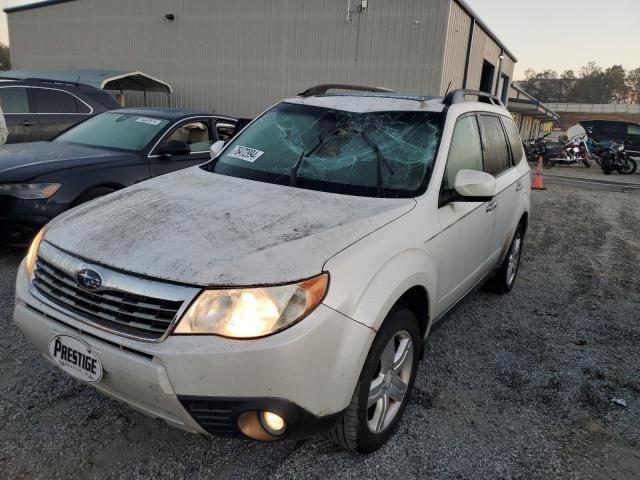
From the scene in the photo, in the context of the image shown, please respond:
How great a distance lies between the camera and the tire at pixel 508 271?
435 centimetres

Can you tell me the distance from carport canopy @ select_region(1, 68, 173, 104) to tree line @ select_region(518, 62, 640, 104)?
112632 millimetres

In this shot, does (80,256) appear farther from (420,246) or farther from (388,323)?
(420,246)

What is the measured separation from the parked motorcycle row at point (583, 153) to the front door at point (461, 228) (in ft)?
54.3

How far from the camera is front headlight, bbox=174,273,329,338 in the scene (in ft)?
5.77

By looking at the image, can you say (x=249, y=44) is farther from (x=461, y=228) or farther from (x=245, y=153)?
(x=461, y=228)

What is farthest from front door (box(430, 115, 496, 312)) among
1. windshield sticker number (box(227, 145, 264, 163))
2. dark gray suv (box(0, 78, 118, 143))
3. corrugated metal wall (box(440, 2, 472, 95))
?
corrugated metal wall (box(440, 2, 472, 95))

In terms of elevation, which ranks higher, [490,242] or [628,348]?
[490,242]

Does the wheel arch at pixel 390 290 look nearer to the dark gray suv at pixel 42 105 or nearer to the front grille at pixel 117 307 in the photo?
the front grille at pixel 117 307

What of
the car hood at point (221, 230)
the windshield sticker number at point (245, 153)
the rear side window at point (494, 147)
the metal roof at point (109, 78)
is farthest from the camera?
the metal roof at point (109, 78)

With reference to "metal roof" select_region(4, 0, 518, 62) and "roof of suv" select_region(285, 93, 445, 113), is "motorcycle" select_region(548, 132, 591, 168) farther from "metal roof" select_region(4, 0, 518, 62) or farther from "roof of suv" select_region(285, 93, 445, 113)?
"roof of suv" select_region(285, 93, 445, 113)

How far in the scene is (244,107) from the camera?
1983 centimetres

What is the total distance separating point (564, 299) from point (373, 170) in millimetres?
2932

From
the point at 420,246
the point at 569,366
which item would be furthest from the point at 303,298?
the point at 569,366

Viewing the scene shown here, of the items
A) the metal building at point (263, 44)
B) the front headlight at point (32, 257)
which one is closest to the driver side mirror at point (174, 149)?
the front headlight at point (32, 257)
